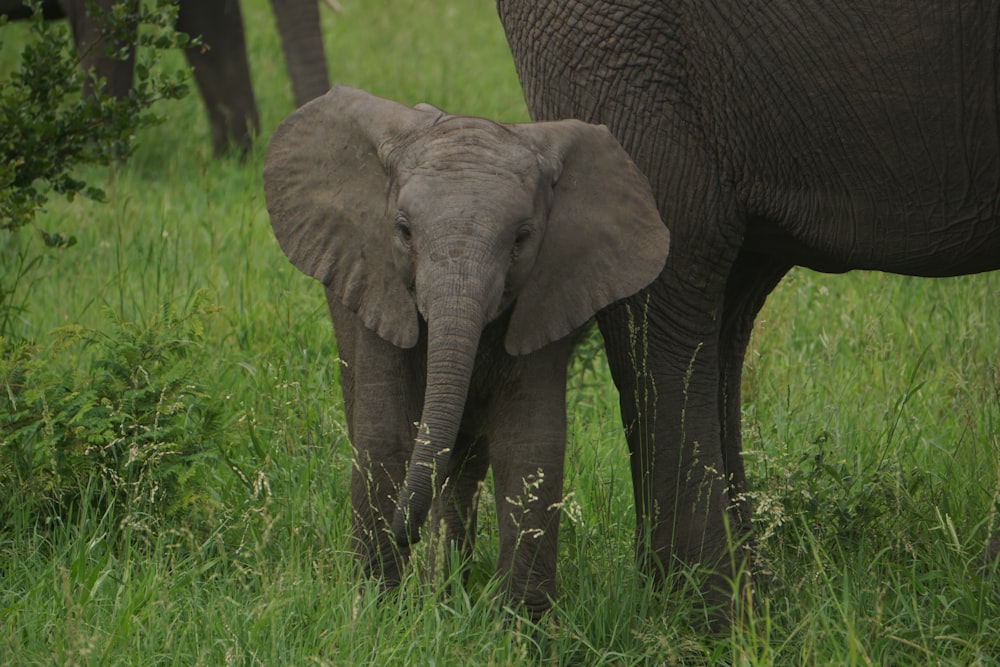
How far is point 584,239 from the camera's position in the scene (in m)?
3.43

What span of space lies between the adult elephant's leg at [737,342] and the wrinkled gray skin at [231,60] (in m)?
4.28

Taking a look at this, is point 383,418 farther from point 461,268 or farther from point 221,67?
point 221,67

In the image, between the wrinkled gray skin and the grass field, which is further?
the wrinkled gray skin

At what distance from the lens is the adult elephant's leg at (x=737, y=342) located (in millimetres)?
4086

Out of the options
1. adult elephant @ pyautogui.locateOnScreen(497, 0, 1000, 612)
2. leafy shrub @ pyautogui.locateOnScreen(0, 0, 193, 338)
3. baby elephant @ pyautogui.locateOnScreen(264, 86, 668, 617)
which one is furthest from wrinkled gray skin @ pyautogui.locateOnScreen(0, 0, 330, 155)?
baby elephant @ pyautogui.locateOnScreen(264, 86, 668, 617)

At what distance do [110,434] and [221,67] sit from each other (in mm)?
4958

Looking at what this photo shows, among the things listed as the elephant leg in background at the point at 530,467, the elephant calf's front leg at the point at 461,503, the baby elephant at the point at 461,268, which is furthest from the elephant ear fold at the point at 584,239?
the elephant calf's front leg at the point at 461,503

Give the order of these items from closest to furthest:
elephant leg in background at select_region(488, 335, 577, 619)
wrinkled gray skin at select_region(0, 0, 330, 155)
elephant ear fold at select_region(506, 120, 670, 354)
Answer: elephant ear fold at select_region(506, 120, 670, 354) → elephant leg in background at select_region(488, 335, 577, 619) → wrinkled gray skin at select_region(0, 0, 330, 155)

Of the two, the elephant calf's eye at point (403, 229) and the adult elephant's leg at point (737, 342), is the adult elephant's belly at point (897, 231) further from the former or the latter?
Result: the elephant calf's eye at point (403, 229)

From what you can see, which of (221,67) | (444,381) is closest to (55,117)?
(444,381)

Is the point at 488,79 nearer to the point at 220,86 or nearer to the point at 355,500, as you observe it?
the point at 220,86

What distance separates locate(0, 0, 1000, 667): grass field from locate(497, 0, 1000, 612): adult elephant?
28 centimetres

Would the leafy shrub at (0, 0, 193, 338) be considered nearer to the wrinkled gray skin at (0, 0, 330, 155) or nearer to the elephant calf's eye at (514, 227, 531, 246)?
the elephant calf's eye at (514, 227, 531, 246)

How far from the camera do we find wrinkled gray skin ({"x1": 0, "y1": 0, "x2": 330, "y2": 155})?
8.07 metres
